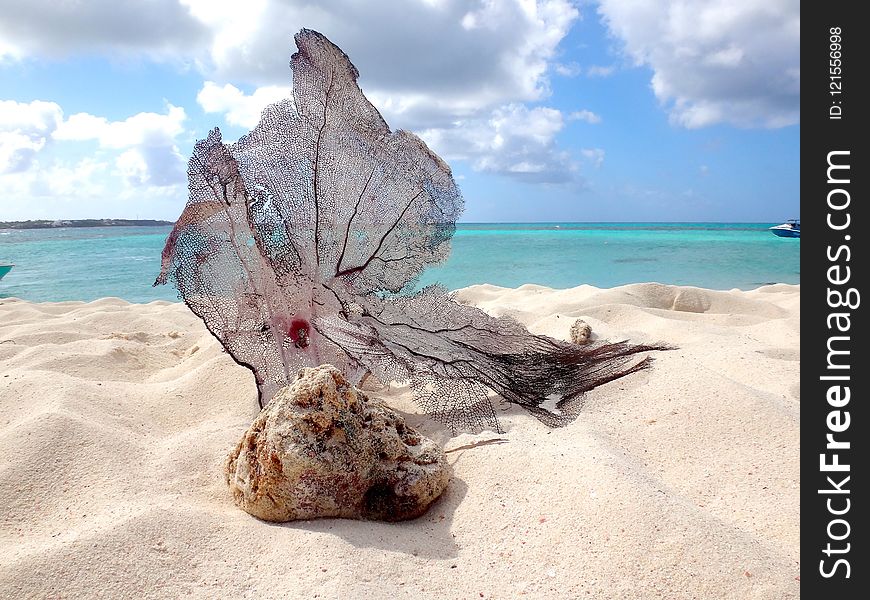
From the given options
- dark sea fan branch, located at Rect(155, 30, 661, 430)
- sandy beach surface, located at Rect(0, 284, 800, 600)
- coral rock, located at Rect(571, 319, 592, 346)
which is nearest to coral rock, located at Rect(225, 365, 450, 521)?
sandy beach surface, located at Rect(0, 284, 800, 600)

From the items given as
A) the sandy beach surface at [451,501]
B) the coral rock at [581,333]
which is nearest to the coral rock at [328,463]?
the sandy beach surface at [451,501]

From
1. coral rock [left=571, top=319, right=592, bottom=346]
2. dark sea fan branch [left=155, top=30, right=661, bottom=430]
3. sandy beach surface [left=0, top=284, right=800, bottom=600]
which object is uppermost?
dark sea fan branch [left=155, top=30, right=661, bottom=430]

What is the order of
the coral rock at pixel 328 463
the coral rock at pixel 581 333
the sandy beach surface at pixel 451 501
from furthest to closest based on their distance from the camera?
the coral rock at pixel 581 333 < the coral rock at pixel 328 463 < the sandy beach surface at pixel 451 501

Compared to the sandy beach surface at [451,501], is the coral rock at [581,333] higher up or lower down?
higher up

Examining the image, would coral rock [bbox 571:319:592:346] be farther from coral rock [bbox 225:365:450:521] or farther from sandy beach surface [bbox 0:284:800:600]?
coral rock [bbox 225:365:450:521]

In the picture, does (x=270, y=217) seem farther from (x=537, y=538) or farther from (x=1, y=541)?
(x=537, y=538)

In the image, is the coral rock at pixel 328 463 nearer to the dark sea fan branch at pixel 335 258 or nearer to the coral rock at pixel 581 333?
the dark sea fan branch at pixel 335 258
